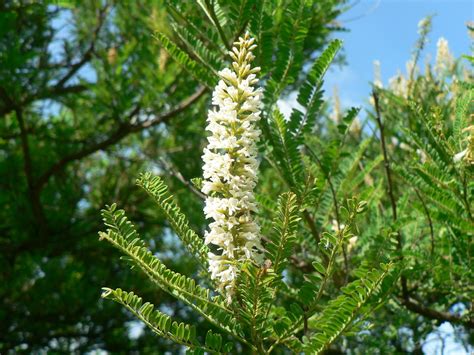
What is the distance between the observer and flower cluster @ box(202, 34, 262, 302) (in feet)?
4.58

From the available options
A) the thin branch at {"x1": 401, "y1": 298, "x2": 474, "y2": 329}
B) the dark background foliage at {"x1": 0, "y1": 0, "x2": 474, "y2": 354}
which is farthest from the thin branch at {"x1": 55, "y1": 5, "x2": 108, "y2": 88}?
the thin branch at {"x1": 401, "y1": 298, "x2": 474, "y2": 329}

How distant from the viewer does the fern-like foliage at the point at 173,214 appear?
1436 millimetres

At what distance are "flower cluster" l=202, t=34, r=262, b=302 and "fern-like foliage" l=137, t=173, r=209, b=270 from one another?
71mm

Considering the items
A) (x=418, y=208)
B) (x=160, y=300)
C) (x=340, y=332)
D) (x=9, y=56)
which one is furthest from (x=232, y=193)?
(x=160, y=300)

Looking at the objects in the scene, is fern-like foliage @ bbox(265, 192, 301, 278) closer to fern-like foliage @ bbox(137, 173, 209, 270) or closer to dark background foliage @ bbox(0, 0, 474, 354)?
fern-like foliage @ bbox(137, 173, 209, 270)

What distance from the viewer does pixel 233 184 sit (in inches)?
55.6

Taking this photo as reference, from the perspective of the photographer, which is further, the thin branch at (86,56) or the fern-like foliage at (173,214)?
the thin branch at (86,56)

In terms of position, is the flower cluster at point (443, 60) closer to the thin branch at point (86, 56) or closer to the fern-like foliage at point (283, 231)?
the fern-like foliage at point (283, 231)

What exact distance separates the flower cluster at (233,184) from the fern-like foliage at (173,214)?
71 millimetres

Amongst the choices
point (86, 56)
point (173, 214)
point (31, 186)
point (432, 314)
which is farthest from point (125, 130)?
point (173, 214)

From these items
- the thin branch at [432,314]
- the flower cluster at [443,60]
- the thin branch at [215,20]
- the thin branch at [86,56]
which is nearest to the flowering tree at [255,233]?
the thin branch at [215,20]

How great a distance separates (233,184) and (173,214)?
18 centimetres

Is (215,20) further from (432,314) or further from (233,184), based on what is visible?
(432,314)

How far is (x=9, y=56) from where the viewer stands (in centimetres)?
436
